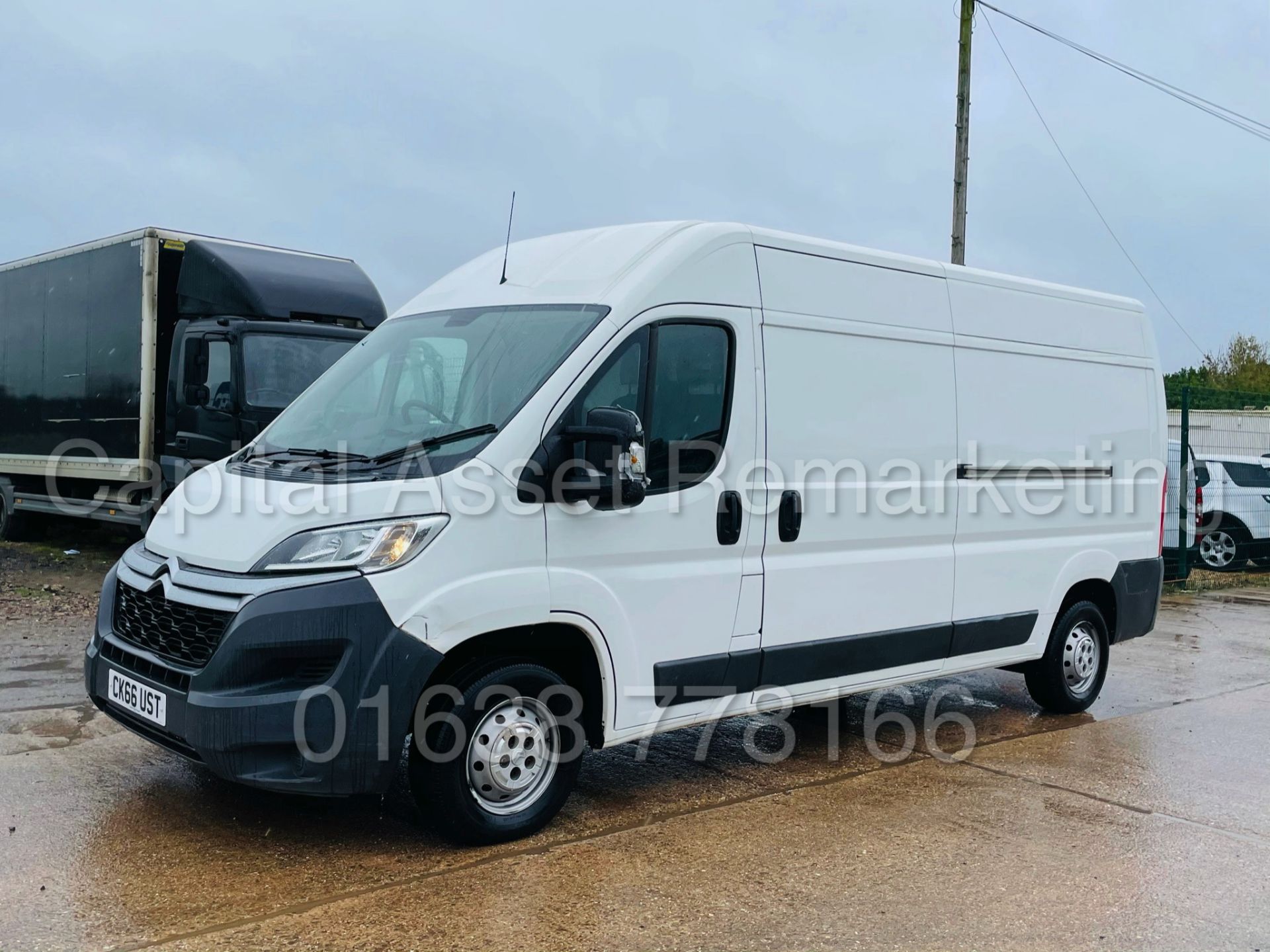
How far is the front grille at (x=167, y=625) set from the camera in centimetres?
443

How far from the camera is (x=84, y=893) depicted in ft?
13.6

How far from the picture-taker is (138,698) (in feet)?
15.4

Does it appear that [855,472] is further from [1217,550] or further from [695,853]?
[1217,550]

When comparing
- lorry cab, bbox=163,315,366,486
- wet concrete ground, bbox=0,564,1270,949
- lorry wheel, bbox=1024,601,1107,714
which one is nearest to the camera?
wet concrete ground, bbox=0,564,1270,949

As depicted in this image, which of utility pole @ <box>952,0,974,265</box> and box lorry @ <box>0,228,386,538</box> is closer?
box lorry @ <box>0,228,386,538</box>

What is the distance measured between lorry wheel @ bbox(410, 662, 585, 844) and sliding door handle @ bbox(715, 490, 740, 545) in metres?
0.96

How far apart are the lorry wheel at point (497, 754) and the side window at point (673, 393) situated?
0.97 metres

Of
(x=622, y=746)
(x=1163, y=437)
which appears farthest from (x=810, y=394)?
(x=1163, y=437)

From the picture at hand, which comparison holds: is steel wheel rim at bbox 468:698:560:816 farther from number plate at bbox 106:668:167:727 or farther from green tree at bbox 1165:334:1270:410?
green tree at bbox 1165:334:1270:410

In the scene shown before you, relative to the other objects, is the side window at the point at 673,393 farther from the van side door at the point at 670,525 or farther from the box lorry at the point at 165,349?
the box lorry at the point at 165,349

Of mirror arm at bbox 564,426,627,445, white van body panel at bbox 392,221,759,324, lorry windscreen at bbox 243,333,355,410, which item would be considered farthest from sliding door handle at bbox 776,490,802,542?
lorry windscreen at bbox 243,333,355,410

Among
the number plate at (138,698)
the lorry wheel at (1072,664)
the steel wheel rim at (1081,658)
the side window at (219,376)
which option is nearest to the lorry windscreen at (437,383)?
the number plate at (138,698)

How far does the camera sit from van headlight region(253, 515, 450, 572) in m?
4.33

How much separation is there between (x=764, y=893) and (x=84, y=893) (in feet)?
7.70
